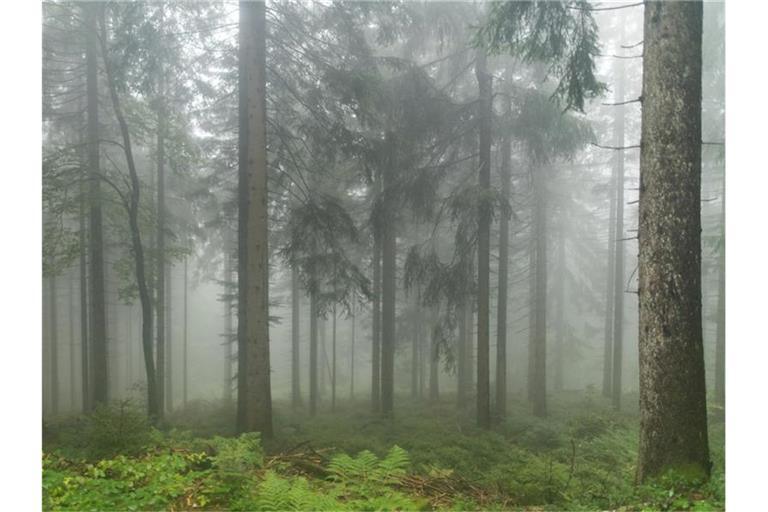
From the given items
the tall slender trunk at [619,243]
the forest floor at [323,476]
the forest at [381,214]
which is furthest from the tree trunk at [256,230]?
the tall slender trunk at [619,243]

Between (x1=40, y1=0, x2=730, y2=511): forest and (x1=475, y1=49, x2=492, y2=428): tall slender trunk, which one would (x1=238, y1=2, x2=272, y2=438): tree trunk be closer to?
(x1=40, y1=0, x2=730, y2=511): forest

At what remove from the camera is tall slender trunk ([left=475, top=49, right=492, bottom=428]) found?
7.73 metres

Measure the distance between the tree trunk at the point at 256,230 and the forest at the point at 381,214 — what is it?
3cm

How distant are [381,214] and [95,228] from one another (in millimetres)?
5065

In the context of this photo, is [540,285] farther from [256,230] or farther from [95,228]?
[95,228]

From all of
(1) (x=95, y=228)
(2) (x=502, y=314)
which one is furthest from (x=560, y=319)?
(1) (x=95, y=228)

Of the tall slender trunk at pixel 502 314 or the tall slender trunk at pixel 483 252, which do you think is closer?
the tall slender trunk at pixel 483 252

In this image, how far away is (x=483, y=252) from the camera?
26.3 ft

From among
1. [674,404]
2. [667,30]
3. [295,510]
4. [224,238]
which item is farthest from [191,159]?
[674,404]

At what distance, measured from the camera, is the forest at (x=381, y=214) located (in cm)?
340

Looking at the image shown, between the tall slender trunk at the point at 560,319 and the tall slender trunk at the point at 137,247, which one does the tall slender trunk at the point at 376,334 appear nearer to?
the tall slender trunk at the point at 137,247

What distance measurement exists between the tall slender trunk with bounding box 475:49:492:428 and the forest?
0.15ft

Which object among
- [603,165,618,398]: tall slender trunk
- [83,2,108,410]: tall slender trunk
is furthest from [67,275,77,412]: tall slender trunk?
[603,165,618,398]: tall slender trunk

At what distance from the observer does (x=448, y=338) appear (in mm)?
8547
